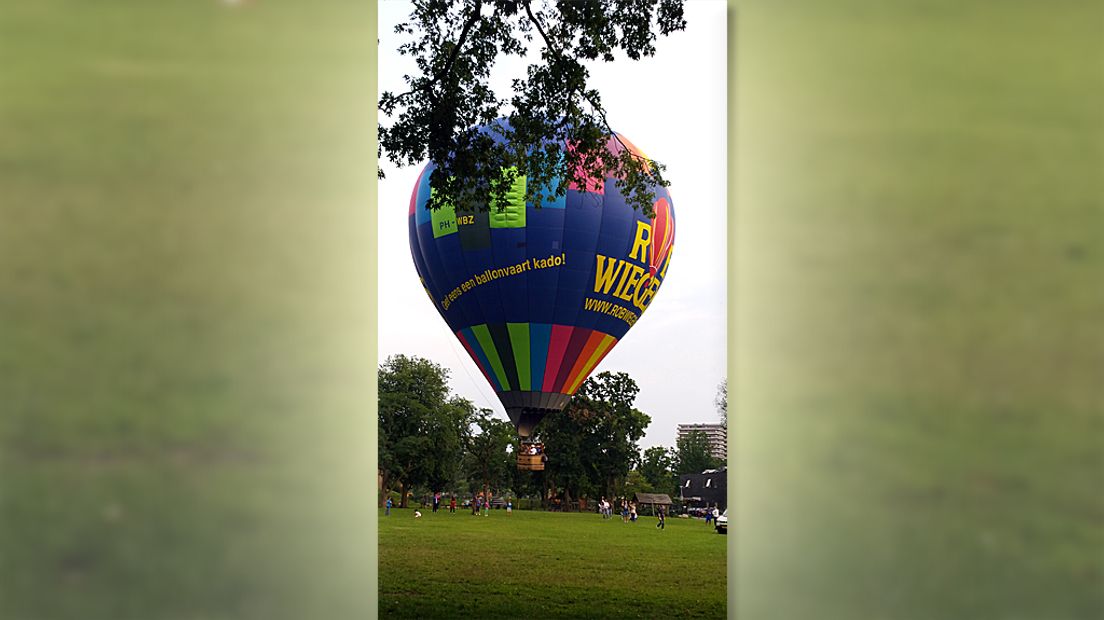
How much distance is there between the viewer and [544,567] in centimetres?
393

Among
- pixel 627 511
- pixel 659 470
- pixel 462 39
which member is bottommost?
pixel 627 511

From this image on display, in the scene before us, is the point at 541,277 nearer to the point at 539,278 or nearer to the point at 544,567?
the point at 539,278

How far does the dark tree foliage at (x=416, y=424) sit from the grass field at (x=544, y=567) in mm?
183

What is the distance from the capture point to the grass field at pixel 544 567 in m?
3.54

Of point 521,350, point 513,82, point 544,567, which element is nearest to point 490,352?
point 521,350
